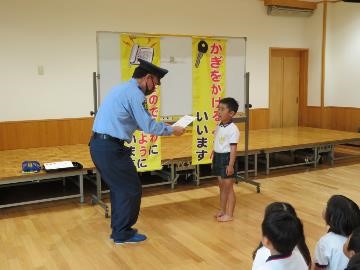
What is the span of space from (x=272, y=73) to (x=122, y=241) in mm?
5848

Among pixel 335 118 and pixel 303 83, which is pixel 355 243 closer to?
pixel 335 118

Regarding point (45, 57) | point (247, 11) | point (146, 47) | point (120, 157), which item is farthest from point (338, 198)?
point (247, 11)

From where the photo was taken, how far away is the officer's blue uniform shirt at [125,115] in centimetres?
312

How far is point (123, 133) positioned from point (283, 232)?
180 cm

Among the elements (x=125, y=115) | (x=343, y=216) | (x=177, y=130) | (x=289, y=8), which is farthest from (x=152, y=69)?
(x=289, y=8)

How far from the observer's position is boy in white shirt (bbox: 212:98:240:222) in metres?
3.68

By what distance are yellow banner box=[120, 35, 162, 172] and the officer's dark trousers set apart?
3.01ft

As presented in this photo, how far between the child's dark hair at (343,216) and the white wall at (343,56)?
6.60 metres

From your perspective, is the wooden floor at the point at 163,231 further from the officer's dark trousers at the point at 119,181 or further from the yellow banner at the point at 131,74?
the yellow banner at the point at 131,74

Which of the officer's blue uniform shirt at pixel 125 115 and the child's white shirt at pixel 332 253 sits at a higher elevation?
the officer's blue uniform shirt at pixel 125 115

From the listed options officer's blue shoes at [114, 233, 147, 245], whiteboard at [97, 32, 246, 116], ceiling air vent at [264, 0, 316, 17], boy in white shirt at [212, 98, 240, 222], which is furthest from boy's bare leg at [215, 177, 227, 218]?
ceiling air vent at [264, 0, 316, 17]

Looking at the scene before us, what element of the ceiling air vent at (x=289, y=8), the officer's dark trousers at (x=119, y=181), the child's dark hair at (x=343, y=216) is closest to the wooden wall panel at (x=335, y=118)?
the ceiling air vent at (x=289, y=8)

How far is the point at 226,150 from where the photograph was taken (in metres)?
3.76

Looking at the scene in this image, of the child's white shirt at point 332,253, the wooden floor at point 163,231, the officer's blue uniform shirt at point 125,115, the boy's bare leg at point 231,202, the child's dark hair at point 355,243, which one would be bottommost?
the wooden floor at point 163,231
